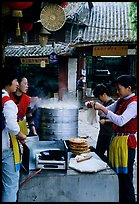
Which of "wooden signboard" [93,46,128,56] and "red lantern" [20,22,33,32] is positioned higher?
"wooden signboard" [93,46,128,56]

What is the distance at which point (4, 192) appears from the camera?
3.84 meters

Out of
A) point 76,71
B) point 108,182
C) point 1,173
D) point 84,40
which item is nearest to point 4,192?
point 1,173

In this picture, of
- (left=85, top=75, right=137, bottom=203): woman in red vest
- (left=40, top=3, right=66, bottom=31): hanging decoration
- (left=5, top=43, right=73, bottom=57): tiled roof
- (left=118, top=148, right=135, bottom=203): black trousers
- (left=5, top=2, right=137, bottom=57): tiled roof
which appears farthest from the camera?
(left=5, top=43, right=73, bottom=57): tiled roof

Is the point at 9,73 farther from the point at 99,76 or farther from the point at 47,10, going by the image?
the point at 99,76

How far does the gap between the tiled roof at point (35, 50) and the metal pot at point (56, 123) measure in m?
12.9

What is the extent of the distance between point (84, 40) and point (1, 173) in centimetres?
1510

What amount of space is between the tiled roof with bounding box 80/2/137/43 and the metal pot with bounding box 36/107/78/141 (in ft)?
39.1

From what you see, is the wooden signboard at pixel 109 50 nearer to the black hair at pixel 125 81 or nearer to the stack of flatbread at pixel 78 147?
the stack of flatbread at pixel 78 147

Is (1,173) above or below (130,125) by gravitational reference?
below

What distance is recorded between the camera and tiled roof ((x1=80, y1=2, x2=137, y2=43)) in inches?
721

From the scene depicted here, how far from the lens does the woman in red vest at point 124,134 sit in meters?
4.14

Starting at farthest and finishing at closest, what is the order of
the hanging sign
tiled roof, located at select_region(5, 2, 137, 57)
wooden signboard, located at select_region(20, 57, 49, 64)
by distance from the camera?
wooden signboard, located at select_region(20, 57, 49, 64)
the hanging sign
tiled roof, located at select_region(5, 2, 137, 57)

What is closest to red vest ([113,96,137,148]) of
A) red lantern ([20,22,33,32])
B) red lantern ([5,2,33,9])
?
red lantern ([5,2,33,9])

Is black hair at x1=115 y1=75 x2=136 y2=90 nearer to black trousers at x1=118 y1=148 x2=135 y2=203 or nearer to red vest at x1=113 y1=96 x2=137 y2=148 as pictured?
red vest at x1=113 y1=96 x2=137 y2=148
